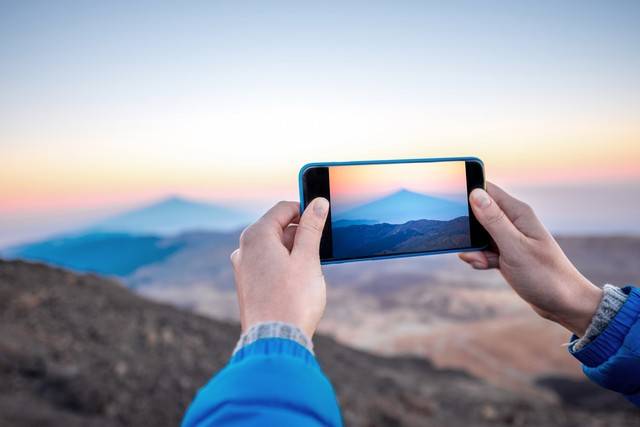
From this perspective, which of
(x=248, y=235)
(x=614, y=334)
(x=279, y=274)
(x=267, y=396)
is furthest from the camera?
(x=614, y=334)

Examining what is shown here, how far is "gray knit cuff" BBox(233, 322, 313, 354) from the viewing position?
1.49m

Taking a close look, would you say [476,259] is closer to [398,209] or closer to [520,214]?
[520,214]

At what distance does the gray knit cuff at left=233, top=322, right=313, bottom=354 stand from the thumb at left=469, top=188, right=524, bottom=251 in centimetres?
144

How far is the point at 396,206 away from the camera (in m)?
2.71

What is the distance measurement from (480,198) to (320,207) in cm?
95

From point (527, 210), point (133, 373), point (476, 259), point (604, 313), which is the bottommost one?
point (133, 373)

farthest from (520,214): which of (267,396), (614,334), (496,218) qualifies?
(267,396)

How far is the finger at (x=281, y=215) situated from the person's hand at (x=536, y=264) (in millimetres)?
1036

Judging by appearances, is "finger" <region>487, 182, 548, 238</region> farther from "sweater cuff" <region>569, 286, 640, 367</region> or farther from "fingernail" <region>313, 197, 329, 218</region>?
"fingernail" <region>313, 197, 329, 218</region>

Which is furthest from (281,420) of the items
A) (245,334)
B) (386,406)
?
(386,406)

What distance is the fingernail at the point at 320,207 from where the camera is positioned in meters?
2.18

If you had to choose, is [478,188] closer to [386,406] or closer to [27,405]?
[27,405]

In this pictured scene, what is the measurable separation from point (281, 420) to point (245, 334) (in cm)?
37

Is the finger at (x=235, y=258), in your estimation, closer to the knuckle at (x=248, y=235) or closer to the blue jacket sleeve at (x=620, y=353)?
the knuckle at (x=248, y=235)
